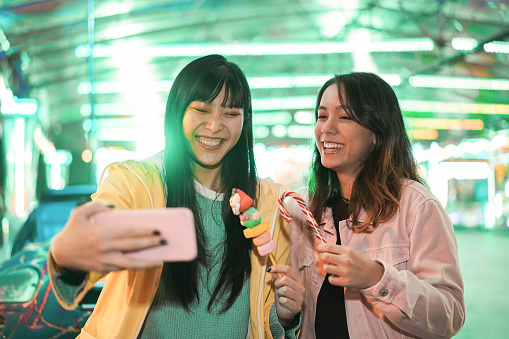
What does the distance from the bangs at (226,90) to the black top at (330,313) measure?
927mm

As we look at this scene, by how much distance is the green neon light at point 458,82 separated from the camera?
53.2 feet

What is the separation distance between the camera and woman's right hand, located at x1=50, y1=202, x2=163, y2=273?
1.25 m

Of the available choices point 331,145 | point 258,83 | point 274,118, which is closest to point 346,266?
point 331,145

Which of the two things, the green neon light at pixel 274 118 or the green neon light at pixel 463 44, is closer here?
the green neon light at pixel 463 44

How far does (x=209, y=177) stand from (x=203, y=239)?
326mm

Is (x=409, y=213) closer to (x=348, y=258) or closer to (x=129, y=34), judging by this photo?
(x=348, y=258)

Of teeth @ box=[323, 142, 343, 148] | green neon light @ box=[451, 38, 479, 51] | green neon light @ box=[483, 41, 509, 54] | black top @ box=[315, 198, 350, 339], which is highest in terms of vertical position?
green neon light @ box=[451, 38, 479, 51]

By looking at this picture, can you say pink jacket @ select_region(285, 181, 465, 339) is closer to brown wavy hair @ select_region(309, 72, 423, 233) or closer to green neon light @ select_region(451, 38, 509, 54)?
brown wavy hair @ select_region(309, 72, 423, 233)

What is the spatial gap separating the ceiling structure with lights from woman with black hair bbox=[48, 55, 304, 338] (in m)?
7.03

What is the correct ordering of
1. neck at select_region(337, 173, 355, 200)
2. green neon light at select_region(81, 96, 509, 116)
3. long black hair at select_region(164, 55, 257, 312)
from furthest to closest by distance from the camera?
green neon light at select_region(81, 96, 509, 116), neck at select_region(337, 173, 355, 200), long black hair at select_region(164, 55, 257, 312)

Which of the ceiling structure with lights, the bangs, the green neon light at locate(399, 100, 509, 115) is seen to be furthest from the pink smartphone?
the green neon light at locate(399, 100, 509, 115)

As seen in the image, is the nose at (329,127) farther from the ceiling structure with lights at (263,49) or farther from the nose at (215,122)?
the ceiling structure with lights at (263,49)

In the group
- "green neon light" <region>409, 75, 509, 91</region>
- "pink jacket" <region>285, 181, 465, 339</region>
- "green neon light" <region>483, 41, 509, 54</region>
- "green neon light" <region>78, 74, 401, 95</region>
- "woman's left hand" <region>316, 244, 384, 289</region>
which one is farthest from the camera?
"green neon light" <region>409, 75, 509, 91</region>

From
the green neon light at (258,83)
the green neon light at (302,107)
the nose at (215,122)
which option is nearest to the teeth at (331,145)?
the nose at (215,122)
